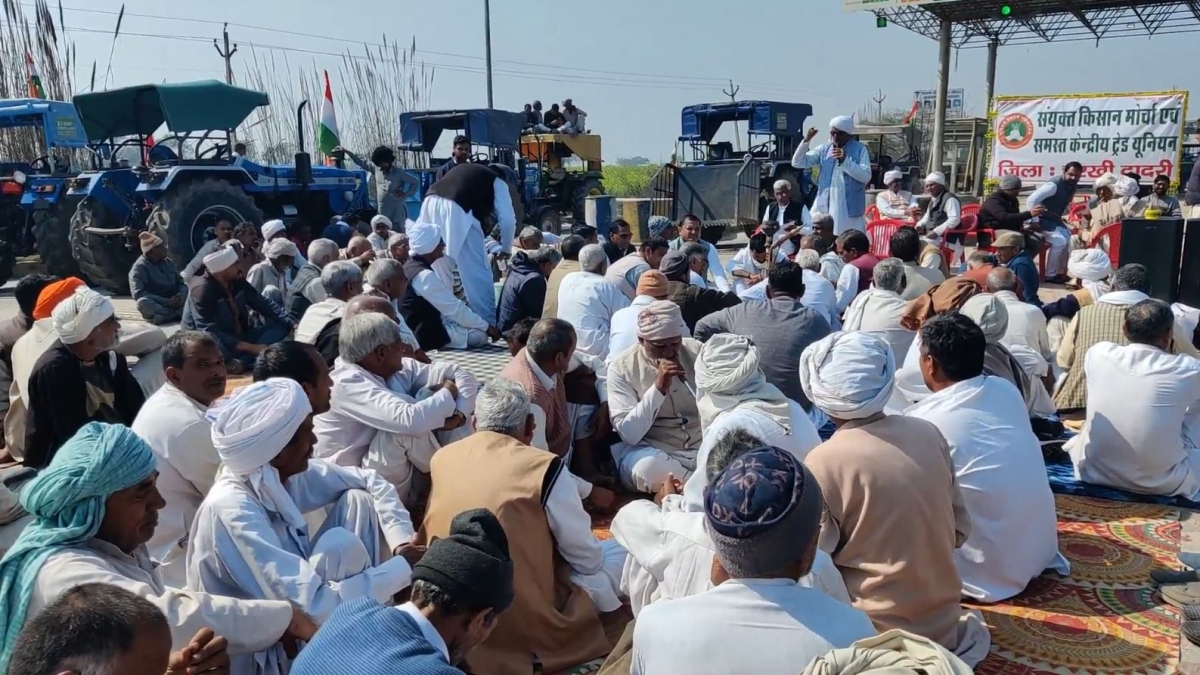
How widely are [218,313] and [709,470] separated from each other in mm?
4849

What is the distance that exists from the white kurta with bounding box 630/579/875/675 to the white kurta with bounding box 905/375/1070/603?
63.6 inches

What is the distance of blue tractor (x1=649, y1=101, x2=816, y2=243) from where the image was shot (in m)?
15.6

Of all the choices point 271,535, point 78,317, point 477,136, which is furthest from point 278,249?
point 477,136

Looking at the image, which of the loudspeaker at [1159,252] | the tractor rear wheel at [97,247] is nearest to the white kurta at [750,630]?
the loudspeaker at [1159,252]

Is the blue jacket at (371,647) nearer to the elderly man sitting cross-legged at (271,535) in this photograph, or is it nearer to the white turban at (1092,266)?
the elderly man sitting cross-legged at (271,535)

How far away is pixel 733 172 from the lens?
1570 cm

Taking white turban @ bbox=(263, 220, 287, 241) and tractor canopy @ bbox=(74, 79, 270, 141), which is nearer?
white turban @ bbox=(263, 220, 287, 241)

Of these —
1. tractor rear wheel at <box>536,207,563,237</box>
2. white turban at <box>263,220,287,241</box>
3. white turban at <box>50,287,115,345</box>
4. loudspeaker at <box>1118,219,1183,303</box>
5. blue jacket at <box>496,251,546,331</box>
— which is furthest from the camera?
tractor rear wheel at <box>536,207,563,237</box>

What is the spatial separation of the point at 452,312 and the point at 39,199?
698 cm

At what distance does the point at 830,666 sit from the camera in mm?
1384

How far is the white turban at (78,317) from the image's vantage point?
357cm

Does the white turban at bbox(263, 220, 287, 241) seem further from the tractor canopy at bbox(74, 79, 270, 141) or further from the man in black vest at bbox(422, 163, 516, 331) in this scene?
the tractor canopy at bbox(74, 79, 270, 141)

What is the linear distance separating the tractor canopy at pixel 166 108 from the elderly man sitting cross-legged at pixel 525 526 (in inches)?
365

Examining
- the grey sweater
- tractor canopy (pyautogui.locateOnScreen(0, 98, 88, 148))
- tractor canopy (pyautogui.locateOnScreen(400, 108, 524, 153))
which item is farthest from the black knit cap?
tractor canopy (pyautogui.locateOnScreen(400, 108, 524, 153))
